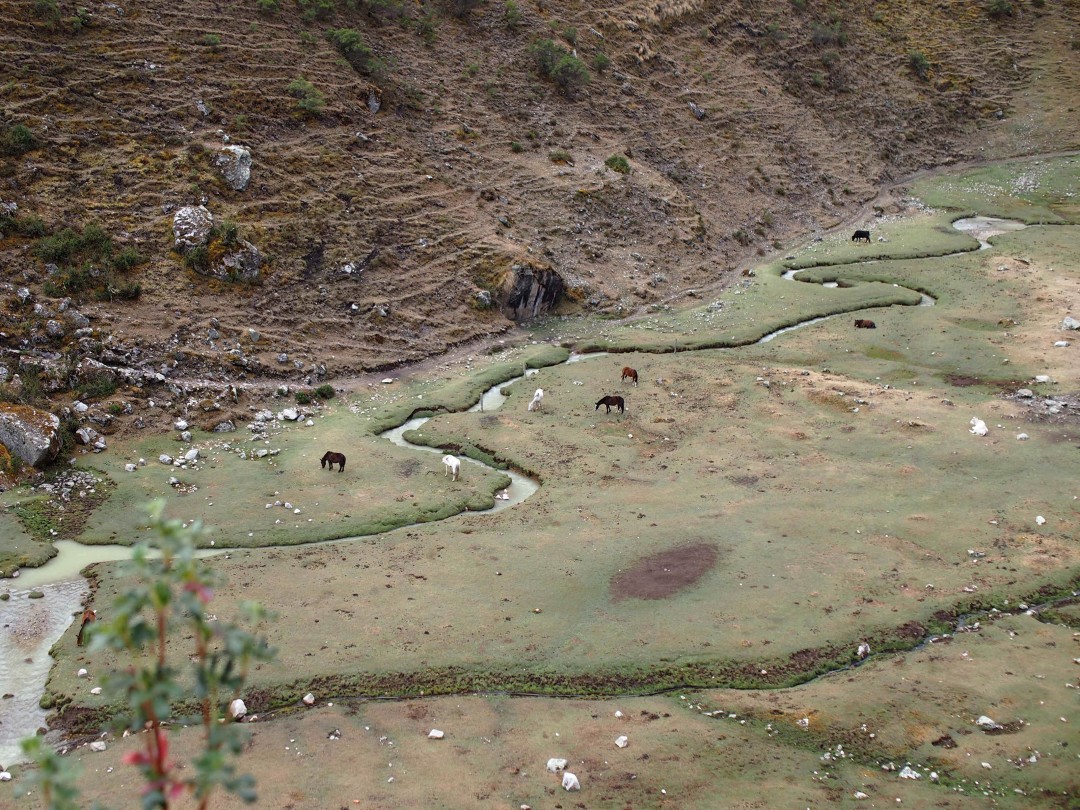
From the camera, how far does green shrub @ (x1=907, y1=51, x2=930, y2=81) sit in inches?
2847

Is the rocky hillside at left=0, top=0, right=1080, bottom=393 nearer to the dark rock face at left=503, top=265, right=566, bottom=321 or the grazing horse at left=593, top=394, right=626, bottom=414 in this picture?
the dark rock face at left=503, top=265, right=566, bottom=321

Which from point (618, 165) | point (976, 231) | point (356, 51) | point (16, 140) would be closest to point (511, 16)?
point (356, 51)

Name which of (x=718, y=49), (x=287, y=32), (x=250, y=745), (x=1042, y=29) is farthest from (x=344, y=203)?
(x=1042, y=29)

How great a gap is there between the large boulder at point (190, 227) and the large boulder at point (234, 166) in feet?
9.16

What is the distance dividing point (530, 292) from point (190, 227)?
15334mm

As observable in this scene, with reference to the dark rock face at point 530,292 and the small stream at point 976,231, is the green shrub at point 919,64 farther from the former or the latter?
the dark rock face at point 530,292

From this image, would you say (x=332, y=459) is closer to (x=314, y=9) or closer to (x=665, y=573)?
(x=665, y=573)

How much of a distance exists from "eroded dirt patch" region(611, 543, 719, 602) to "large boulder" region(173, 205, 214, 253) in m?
24.4

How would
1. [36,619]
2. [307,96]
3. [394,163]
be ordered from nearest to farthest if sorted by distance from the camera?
[36,619], [307,96], [394,163]

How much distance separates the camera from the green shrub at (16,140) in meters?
35.8

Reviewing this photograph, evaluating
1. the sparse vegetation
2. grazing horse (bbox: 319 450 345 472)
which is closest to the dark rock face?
grazing horse (bbox: 319 450 345 472)

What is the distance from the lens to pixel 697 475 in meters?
28.0

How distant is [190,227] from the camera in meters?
36.8

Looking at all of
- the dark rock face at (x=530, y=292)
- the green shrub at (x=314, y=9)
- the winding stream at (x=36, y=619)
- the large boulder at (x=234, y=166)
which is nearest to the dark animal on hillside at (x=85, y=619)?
the winding stream at (x=36, y=619)
